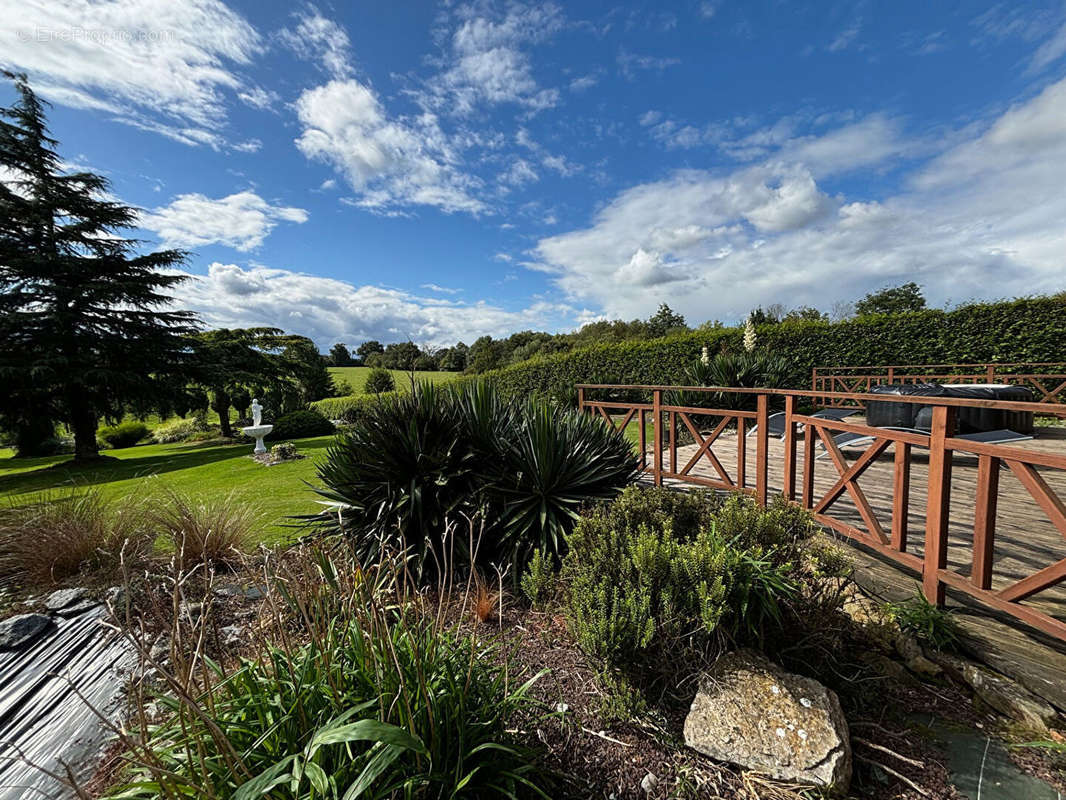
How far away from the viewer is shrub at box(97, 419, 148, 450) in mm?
20391

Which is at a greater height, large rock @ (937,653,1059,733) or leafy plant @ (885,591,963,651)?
leafy plant @ (885,591,963,651)

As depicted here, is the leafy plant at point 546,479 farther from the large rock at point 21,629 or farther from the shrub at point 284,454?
the shrub at point 284,454

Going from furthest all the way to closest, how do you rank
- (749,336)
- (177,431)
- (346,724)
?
(177,431), (749,336), (346,724)

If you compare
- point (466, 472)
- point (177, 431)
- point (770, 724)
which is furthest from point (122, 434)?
point (770, 724)

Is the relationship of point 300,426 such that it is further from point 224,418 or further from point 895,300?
point 895,300

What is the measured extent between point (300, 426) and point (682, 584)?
1917 centimetres

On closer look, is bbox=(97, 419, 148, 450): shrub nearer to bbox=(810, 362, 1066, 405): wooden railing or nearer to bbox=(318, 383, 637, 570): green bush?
bbox=(318, 383, 637, 570): green bush

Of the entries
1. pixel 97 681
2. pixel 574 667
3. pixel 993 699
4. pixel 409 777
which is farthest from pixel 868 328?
pixel 97 681

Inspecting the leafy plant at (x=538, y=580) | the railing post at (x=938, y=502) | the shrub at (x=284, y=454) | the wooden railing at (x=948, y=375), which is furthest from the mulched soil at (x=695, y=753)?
the shrub at (x=284, y=454)

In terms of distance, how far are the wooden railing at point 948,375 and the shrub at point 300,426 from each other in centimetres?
1785

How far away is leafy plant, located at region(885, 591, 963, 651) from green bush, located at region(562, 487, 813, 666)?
58 cm

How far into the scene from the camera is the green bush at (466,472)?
122 inches

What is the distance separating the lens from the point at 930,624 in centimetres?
212

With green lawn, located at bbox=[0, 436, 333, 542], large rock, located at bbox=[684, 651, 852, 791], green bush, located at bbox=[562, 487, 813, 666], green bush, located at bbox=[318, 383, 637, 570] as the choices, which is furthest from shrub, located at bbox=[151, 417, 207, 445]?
large rock, located at bbox=[684, 651, 852, 791]
